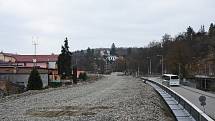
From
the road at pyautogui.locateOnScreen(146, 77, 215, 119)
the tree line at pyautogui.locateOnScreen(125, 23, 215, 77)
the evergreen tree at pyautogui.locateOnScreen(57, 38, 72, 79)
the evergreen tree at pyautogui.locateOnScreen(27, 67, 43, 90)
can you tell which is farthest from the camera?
the tree line at pyautogui.locateOnScreen(125, 23, 215, 77)

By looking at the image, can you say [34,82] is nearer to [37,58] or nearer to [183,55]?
[183,55]

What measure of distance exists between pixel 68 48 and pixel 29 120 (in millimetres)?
97927

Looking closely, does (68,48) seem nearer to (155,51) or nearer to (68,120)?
(155,51)

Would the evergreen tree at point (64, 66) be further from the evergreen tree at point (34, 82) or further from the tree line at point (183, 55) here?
the evergreen tree at point (34, 82)

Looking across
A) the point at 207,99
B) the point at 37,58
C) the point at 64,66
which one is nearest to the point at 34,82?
the point at 207,99

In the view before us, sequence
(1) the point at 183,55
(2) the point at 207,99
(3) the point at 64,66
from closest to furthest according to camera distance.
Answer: (2) the point at 207,99 < (3) the point at 64,66 < (1) the point at 183,55

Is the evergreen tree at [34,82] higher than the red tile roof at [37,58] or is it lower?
lower

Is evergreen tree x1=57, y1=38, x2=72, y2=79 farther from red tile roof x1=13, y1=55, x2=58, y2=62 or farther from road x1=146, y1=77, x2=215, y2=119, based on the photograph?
road x1=146, y1=77, x2=215, y2=119

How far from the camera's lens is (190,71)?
122 m

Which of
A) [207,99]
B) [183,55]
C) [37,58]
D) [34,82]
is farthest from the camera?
[37,58]

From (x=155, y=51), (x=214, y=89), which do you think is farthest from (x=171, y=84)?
(x=155, y=51)

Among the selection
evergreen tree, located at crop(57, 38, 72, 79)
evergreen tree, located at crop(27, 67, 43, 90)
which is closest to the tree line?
evergreen tree, located at crop(57, 38, 72, 79)

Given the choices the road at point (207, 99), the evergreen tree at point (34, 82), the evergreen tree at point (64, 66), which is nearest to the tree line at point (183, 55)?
the evergreen tree at point (64, 66)

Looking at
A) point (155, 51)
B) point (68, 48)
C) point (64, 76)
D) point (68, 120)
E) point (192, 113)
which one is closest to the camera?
point (192, 113)
